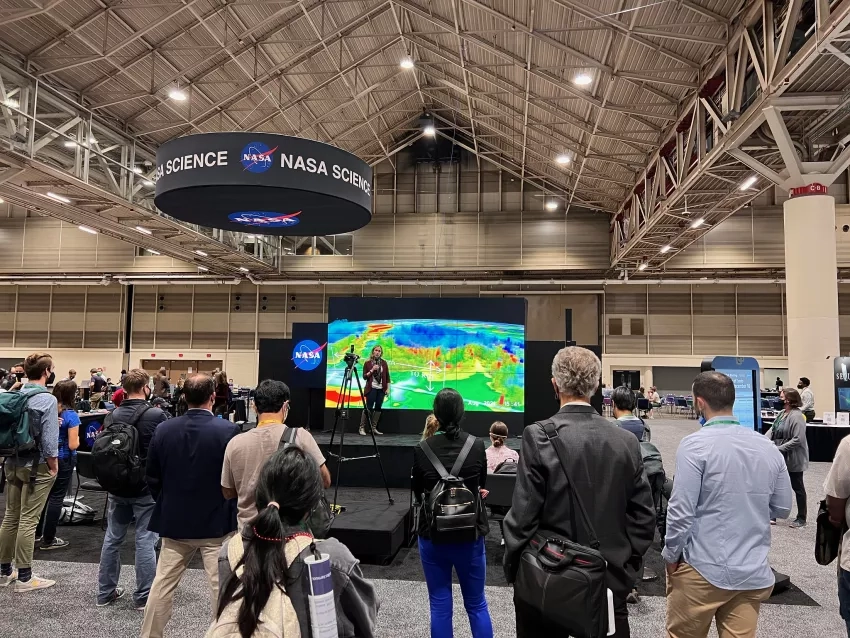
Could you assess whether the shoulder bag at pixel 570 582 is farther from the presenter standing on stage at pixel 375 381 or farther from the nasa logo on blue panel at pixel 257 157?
the presenter standing on stage at pixel 375 381

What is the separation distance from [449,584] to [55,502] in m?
3.98

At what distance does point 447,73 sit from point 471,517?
1439 centimetres

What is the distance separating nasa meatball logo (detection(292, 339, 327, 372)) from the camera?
1000cm

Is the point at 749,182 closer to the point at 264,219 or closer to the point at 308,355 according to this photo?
the point at 308,355

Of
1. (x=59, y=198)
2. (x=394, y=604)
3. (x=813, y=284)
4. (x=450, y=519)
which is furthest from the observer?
(x=59, y=198)

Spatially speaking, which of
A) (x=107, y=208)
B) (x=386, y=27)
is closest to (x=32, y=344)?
(x=107, y=208)

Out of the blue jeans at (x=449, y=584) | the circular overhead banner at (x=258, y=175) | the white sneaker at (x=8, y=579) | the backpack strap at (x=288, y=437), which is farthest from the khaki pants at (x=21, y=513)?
the blue jeans at (x=449, y=584)

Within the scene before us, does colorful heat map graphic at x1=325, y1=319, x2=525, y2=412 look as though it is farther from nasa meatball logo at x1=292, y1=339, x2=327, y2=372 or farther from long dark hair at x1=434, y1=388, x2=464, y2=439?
long dark hair at x1=434, y1=388, x2=464, y2=439

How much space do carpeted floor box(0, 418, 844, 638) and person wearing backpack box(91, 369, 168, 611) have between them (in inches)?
7.9

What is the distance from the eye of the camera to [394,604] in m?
3.70

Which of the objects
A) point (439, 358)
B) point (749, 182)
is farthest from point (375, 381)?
point (749, 182)

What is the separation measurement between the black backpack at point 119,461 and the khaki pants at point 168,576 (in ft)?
2.35

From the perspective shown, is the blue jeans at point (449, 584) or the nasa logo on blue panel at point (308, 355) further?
the nasa logo on blue panel at point (308, 355)

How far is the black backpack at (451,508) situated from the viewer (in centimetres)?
247
